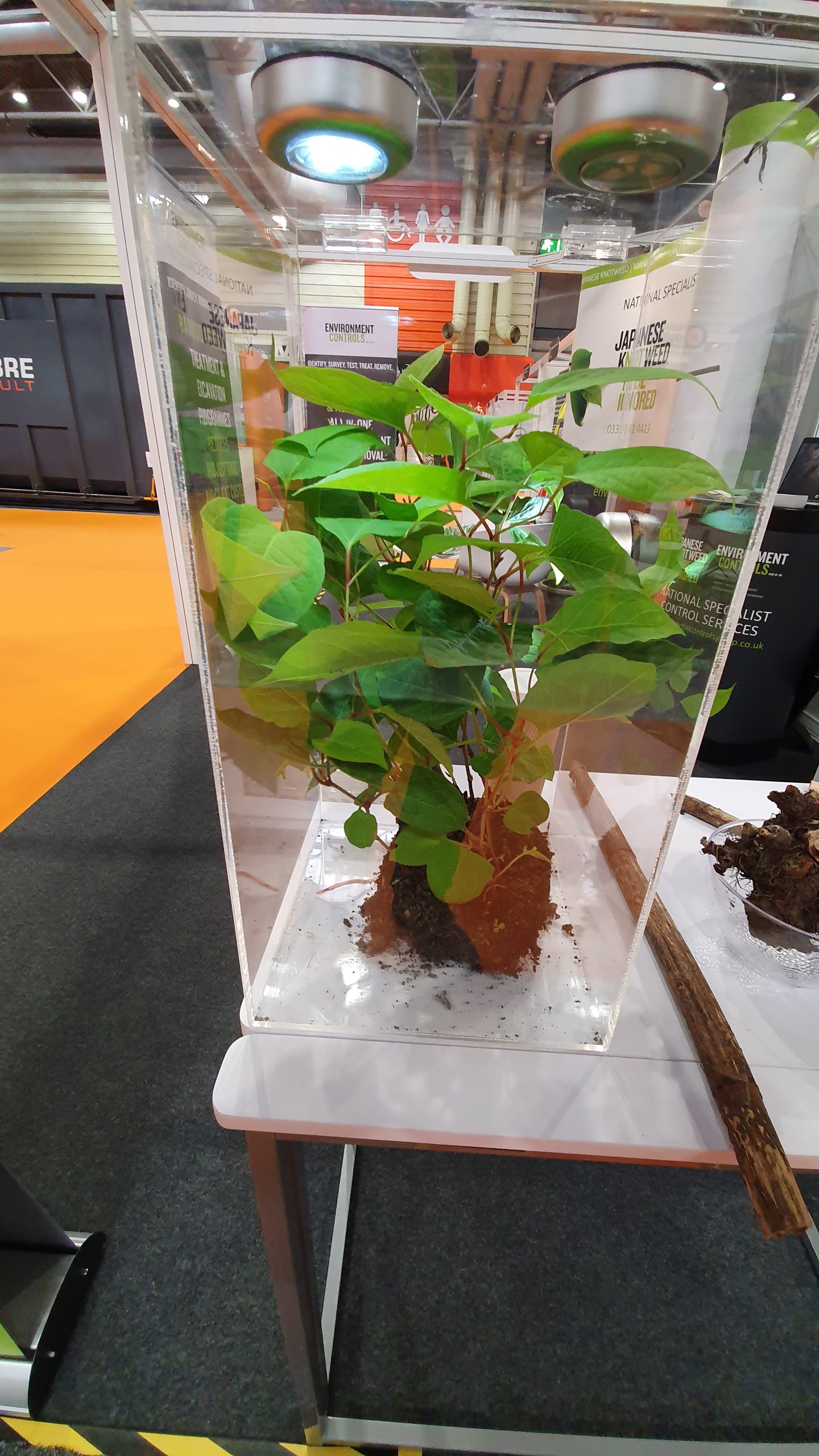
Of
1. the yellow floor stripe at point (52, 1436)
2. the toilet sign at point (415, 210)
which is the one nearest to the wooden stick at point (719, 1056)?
the toilet sign at point (415, 210)

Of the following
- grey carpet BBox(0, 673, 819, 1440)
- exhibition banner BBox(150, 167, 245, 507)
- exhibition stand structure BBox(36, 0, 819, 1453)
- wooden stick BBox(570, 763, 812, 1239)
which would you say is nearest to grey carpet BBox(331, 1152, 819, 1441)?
grey carpet BBox(0, 673, 819, 1440)

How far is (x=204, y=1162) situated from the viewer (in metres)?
1.04

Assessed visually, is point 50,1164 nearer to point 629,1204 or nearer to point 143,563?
Result: point 629,1204

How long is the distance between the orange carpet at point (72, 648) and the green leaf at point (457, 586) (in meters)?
1.74

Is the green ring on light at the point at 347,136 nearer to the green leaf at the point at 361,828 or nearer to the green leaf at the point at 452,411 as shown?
the green leaf at the point at 452,411

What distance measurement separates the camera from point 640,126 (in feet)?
1.56

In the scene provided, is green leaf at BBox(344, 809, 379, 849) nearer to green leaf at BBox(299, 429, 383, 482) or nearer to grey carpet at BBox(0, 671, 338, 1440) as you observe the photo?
green leaf at BBox(299, 429, 383, 482)

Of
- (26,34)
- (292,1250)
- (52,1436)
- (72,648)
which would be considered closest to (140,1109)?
(52,1436)

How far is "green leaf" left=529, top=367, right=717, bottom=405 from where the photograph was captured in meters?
0.39

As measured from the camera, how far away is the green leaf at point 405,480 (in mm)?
365

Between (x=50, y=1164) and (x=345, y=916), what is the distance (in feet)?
2.62

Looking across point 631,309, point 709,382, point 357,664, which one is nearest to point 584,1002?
point 357,664

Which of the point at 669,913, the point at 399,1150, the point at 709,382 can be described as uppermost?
the point at 709,382

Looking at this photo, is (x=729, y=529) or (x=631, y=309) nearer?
(x=729, y=529)
